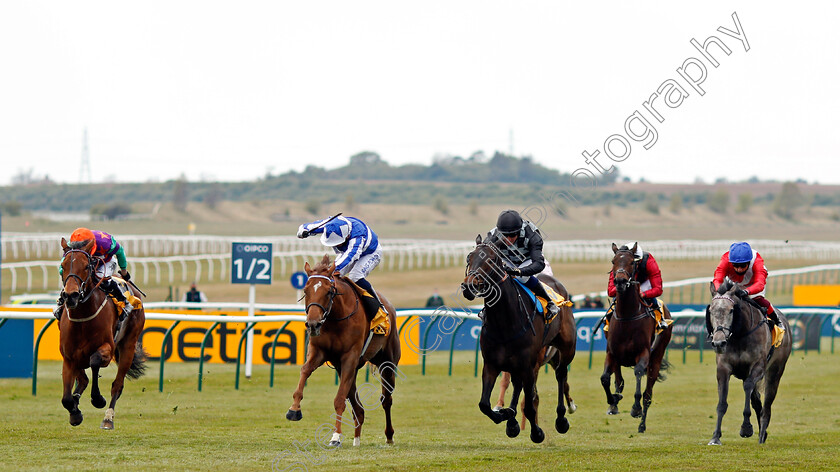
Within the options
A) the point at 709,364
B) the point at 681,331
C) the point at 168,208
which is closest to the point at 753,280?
the point at 709,364

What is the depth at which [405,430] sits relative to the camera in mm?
11195

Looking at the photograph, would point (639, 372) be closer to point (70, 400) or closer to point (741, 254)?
point (741, 254)

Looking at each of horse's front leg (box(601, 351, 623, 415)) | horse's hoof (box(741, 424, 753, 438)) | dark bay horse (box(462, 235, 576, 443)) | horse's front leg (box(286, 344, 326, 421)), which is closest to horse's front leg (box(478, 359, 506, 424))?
dark bay horse (box(462, 235, 576, 443))

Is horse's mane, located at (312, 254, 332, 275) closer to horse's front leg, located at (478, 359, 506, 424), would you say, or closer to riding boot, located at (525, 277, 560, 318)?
horse's front leg, located at (478, 359, 506, 424)

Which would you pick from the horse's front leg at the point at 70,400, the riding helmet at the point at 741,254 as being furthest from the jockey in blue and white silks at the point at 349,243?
the riding helmet at the point at 741,254

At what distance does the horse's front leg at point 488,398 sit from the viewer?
28.0 ft

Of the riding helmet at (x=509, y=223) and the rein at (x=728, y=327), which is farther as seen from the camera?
the rein at (x=728, y=327)

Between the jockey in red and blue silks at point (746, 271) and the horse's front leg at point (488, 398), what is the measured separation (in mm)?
2651

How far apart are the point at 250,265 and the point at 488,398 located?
342 inches

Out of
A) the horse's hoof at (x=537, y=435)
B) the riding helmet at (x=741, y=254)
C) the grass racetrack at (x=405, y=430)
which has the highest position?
the riding helmet at (x=741, y=254)

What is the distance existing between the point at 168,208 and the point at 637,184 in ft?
159

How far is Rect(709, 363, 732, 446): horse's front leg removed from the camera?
971 centimetres

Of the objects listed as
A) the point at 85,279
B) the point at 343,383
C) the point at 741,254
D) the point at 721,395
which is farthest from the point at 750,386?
the point at 85,279

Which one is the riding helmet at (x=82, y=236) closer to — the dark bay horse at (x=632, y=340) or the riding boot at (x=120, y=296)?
the riding boot at (x=120, y=296)
